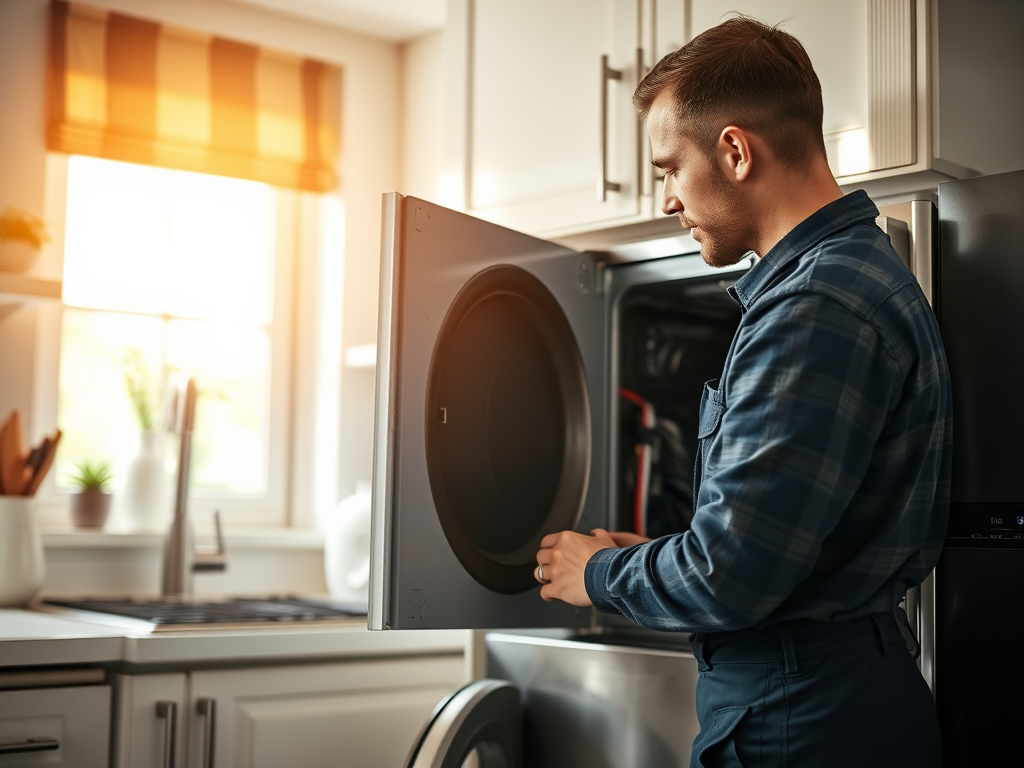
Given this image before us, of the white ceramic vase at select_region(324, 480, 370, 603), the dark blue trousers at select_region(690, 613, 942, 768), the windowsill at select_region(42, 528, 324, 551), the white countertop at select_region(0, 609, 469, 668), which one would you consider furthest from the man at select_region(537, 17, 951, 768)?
the windowsill at select_region(42, 528, 324, 551)

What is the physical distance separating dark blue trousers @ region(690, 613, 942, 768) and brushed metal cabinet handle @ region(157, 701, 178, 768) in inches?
34.5

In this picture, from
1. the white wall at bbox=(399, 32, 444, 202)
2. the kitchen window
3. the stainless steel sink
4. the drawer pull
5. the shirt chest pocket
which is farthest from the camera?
the white wall at bbox=(399, 32, 444, 202)

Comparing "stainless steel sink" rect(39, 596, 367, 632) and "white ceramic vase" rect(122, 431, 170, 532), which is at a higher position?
"white ceramic vase" rect(122, 431, 170, 532)

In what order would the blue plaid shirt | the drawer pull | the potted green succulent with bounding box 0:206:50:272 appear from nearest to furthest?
the blue plaid shirt, the drawer pull, the potted green succulent with bounding box 0:206:50:272

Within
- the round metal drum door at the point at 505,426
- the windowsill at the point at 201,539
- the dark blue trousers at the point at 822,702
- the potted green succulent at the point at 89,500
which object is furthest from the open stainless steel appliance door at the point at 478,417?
the potted green succulent at the point at 89,500

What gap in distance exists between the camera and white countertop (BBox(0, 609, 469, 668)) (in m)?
1.51

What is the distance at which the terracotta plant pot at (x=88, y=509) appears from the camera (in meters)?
2.27

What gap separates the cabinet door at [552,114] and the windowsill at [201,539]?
0.99 meters

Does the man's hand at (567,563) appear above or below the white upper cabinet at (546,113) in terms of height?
below

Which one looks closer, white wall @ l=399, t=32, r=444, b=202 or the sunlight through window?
the sunlight through window

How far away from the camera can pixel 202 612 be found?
1861 mm

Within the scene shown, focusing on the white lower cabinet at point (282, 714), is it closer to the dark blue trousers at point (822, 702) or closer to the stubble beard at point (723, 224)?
the dark blue trousers at point (822, 702)

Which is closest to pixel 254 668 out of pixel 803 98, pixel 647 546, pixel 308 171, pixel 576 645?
pixel 576 645

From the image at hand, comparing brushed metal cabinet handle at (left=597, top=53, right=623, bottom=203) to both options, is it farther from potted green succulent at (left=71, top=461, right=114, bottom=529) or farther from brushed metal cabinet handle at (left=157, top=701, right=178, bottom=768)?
potted green succulent at (left=71, top=461, right=114, bottom=529)
